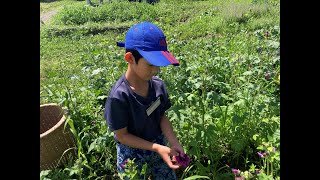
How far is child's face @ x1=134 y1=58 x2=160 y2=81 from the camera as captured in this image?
6.14 feet

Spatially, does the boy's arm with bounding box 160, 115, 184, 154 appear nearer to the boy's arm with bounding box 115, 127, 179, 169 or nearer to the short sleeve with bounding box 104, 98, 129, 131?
the boy's arm with bounding box 115, 127, 179, 169

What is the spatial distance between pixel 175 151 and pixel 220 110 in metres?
0.78

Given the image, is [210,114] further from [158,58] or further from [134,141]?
[158,58]

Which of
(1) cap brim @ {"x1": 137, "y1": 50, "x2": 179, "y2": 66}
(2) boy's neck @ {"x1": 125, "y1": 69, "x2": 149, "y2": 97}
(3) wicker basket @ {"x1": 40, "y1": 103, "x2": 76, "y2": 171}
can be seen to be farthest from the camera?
(3) wicker basket @ {"x1": 40, "y1": 103, "x2": 76, "y2": 171}

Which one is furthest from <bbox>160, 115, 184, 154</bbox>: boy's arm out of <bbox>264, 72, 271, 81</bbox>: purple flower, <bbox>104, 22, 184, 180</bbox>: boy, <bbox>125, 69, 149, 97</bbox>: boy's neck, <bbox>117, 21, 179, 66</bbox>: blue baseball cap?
<bbox>264, 72, 271, 81</bbox>: purple flower

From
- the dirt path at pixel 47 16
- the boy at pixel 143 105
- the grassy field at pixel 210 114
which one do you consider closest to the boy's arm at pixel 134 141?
the boy at pixel 143 105

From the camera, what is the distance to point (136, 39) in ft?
6.09

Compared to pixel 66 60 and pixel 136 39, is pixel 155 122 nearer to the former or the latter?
pixel 136 39

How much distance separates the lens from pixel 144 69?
6.18 ft

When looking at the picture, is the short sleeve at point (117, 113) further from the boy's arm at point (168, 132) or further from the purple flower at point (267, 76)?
the purple flower at point (267, 76)

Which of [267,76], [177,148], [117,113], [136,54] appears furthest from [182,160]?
[267,76]

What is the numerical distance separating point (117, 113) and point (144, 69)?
0.86 ft

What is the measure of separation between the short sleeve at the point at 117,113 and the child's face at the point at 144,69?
0.17 metres

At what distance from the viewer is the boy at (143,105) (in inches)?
72.6
